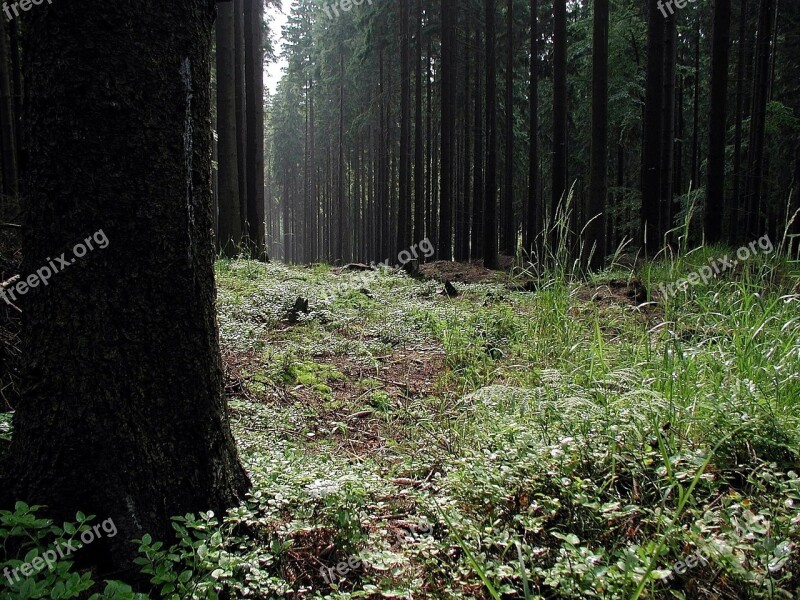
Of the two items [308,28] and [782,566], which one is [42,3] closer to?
[782,566]

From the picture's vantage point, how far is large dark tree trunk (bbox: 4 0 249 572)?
184cm

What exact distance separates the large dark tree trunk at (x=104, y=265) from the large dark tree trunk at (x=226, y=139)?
959 centimetres

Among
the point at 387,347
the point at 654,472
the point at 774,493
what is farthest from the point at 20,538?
the point at 387,347

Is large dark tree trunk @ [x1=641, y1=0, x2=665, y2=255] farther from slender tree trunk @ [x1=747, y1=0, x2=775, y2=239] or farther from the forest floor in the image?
the forest floor

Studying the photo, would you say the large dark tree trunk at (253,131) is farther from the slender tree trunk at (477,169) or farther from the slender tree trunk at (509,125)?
the slender tree trunk at (509,125)

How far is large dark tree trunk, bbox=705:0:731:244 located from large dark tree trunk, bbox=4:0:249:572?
392 inches

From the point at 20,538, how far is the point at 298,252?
6131 cm

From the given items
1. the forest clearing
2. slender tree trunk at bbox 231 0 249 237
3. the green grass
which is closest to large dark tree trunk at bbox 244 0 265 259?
slender tree trunk at bbox 231 0 249 237

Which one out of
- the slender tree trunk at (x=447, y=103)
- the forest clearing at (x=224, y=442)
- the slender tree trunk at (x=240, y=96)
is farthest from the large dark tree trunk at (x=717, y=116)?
the slender tree trunk at (x=240, y=96)

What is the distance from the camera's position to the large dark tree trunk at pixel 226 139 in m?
11.1

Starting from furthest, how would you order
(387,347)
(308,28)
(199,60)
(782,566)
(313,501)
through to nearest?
(308,28) → (387,347) → (313,501) → (199,60) → (782,566)

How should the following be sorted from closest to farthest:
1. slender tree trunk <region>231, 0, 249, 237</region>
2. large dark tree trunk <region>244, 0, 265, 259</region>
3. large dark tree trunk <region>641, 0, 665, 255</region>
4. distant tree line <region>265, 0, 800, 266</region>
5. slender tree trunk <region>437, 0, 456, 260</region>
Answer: large dark tree trunk <region>641, 0, 665, 255</region> → distant tree line <region>265, 0, 800, 266</region> → large dark tree trunk <region>244, 0, 265, 259</region> → slender tree trunk <region>231, 0, 249, 237</region> → slender tree trunk <region>437, 0, 456, 260</region>

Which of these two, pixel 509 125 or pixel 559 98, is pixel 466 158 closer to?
pixel 509 125

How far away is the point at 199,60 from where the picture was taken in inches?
81.1
